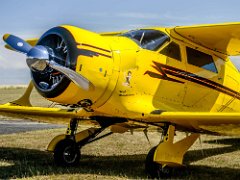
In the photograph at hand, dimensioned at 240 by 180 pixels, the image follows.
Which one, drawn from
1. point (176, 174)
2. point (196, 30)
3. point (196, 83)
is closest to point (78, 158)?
point (176, 174)

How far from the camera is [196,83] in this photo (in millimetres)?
9211

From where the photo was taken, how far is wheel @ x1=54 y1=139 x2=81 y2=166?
32.1ft

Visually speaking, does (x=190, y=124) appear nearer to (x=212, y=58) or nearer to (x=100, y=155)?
(x=212, y=58)

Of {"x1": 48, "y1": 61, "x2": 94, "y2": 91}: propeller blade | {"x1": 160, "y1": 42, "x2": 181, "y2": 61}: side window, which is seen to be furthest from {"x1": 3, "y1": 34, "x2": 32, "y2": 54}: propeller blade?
{"x1": 160, "y1": 42, "x2": 181, "y2": 61}: side window

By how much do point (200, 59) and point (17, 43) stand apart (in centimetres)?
403

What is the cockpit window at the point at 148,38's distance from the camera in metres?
8.55

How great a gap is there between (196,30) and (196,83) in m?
1.15

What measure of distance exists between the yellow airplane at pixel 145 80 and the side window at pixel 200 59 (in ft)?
0.07

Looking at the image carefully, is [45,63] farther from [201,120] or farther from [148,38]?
[201,120]

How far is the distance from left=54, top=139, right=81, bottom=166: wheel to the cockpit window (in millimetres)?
3034

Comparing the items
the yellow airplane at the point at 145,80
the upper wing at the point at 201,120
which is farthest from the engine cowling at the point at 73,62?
the upper wing at the point at 201,120

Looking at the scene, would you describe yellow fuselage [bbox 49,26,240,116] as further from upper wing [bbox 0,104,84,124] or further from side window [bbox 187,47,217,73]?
upper wing [bbox 0,104,84,124]

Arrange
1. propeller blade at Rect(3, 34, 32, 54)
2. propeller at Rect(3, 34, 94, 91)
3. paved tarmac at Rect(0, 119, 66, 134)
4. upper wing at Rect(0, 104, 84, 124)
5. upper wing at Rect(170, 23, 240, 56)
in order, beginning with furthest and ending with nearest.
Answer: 1. paved tarmac at Rect(0, 119, 66, 134)
2. upper wing at Rect(0, 104, 84, 124)
3. upper wing at Rect(170, 23, 240, 56)
4. propeller blade at Rect(3, 34, 32, 54)
5. propeller at Rect(3, 34, 94, 91)

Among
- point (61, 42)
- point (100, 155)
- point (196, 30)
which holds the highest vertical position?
point (196, 30)
